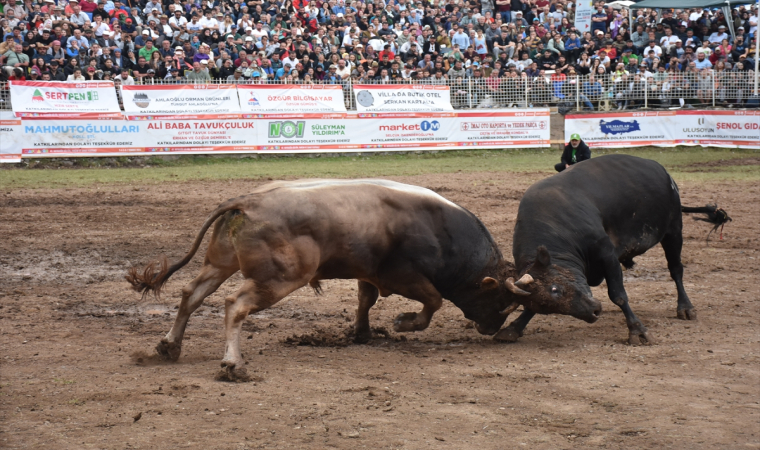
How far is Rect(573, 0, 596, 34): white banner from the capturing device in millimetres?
32062

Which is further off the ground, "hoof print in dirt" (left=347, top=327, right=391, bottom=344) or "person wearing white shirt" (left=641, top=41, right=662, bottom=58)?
"person wearing white shirt" (left=641, top=41, right=662, bottom=58)

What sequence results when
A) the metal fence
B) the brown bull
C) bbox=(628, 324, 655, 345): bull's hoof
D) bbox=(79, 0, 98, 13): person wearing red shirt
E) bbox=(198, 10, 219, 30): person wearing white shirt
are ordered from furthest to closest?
bbox=(198, 10, 219, 30): person wearing white shirt → bbox=(79, 0, 98, 13): person wearing red shirt → the metal fence → bbox=(628, 324, 655, 345): bull's hoof → the brown bull

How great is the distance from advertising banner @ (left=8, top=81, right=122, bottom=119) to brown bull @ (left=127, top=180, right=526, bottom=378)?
1552 centimetres

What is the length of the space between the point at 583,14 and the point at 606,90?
7889mm

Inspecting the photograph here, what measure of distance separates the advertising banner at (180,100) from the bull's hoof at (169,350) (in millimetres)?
16009

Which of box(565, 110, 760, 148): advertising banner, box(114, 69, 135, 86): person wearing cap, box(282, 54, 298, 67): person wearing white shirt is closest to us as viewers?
box(114, 69, 135, 86): person wearing cap

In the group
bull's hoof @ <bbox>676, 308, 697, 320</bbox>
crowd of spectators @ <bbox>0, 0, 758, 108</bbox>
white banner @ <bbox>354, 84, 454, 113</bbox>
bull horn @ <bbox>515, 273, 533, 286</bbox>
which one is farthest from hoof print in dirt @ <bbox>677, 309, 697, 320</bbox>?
crowd of spectators @ <bbox>0, 0, 758, 108</bbox>

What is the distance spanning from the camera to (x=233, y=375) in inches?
221

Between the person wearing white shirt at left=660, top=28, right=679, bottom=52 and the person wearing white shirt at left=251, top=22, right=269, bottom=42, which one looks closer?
the person wearing white shirt at left=251, top=22, right=269, bottom=42

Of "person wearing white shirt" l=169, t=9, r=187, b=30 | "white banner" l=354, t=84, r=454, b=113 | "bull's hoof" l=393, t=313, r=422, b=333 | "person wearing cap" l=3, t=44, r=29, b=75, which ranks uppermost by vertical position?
"person wearing white shirt" l=169, t=9, r=187, b=30

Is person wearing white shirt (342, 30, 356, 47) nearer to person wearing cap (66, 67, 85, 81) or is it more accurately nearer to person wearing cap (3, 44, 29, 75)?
person wearing cap (66, 67, 85, 81)

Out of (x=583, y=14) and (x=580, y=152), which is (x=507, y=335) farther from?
(x=583, y=14)

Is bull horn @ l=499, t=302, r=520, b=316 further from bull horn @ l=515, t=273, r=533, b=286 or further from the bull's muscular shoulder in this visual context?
the bull's muscular shoulder

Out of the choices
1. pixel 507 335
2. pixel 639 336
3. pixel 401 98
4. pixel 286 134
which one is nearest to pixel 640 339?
pixel 639 336
